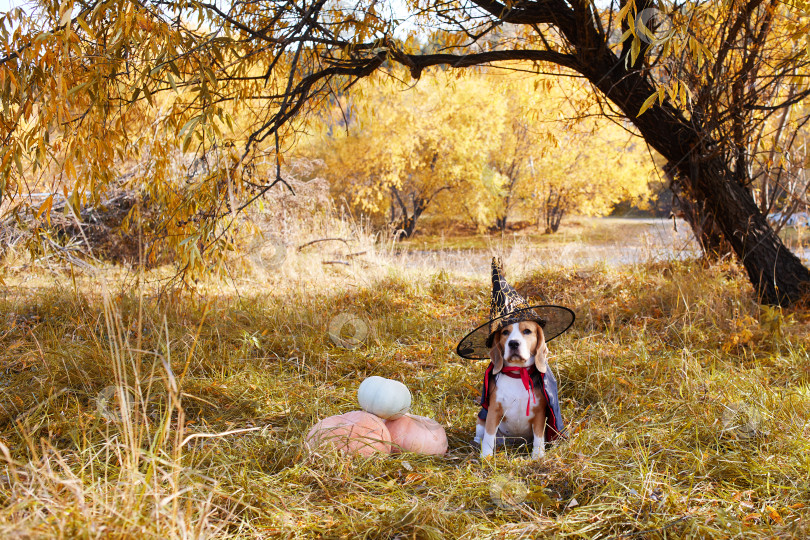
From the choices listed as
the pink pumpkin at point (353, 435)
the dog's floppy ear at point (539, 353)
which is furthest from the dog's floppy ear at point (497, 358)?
the pink pumpkin at point (353, 435)

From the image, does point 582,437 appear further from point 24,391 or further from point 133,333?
point 133,333

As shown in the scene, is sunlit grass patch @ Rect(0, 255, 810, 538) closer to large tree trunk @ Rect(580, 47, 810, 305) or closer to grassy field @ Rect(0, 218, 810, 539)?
grassy field @ Rect(0, 218, 810, 539)

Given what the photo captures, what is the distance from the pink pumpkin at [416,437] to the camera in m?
2.56

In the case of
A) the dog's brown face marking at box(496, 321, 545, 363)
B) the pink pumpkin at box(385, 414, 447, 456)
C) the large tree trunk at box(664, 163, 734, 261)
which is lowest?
the pink pumpkin at box(385, 414, 447, 456)

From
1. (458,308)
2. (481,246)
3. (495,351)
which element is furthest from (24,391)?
(481,246)

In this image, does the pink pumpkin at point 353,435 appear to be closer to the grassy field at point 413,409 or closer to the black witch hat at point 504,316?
the grassy field at point 413,409

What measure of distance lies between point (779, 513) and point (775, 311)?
109 inches

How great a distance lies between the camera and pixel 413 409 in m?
3.21

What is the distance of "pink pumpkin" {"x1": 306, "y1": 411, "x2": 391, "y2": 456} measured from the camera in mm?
2381

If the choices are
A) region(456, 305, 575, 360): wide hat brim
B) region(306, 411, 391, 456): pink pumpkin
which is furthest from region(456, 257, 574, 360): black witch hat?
region(306, 411, 391, 456): pink pumpkin

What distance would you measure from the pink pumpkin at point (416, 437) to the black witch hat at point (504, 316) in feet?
1.43

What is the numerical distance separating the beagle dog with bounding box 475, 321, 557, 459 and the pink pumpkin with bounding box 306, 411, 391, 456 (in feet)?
1.54

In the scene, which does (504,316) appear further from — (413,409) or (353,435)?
(413,409)

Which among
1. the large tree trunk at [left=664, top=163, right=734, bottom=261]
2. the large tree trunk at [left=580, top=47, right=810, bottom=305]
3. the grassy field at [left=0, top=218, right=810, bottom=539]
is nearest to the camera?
the grassy field at [left=0, top=218, right=810, bottom=539]
